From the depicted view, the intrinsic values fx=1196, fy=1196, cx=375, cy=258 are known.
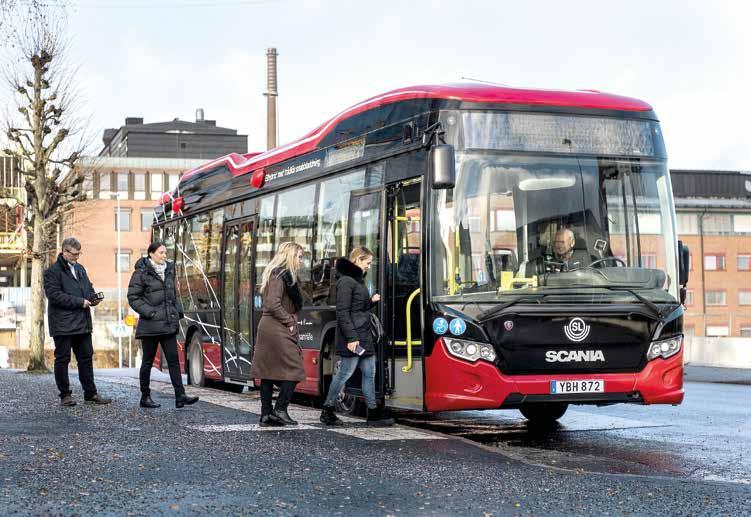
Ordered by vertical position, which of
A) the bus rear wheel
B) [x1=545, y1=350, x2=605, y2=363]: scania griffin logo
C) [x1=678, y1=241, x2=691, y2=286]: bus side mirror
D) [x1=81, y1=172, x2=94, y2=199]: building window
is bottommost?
the bus rear wheel

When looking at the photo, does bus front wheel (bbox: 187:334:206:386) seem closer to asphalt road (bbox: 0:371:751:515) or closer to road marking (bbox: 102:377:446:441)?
road marking (bbox: 102:377:446:441)

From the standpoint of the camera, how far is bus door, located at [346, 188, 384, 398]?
1209 centimetres

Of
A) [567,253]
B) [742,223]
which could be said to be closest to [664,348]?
[567,253]

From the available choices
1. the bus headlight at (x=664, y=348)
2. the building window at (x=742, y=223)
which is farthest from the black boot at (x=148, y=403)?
the building window at (x=742, y=223)

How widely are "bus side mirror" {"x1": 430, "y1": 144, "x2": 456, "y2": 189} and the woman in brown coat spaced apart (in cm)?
150

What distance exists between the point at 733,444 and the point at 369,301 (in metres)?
3.80

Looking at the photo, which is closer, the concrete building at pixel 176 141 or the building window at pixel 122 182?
the building window at pixel 122 182

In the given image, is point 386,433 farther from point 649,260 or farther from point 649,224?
point 649,224

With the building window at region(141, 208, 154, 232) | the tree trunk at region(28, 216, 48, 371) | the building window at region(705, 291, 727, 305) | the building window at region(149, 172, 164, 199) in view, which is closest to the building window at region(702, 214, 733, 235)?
the building window at region(705, 291, 727, 305)

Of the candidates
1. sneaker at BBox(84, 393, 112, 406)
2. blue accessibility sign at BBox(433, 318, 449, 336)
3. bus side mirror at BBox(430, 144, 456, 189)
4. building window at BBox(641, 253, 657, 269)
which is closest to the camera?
bus side mirror at BBox(430, 144, 456, 189)

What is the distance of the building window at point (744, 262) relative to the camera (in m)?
76.1

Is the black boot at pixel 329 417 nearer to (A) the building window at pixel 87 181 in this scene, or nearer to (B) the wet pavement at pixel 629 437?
(B) the wet pavement at pixel 629 437

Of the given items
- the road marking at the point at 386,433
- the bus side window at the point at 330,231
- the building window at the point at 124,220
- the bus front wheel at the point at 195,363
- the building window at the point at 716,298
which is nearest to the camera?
the road marking at the point at 386,433

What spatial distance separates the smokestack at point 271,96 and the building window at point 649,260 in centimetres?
3447
